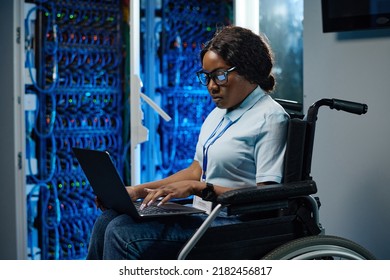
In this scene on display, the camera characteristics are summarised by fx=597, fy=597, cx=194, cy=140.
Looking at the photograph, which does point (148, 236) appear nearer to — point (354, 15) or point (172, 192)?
point (172, 192)

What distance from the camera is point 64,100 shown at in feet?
11.9

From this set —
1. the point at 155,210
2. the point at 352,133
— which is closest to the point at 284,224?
the point at 155,210

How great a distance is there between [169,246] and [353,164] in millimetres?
967

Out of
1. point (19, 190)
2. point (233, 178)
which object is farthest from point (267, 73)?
point (19, 190)

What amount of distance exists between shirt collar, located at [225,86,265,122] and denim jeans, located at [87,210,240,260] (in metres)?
0.35

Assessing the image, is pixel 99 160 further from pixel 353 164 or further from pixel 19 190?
pixel 19 190

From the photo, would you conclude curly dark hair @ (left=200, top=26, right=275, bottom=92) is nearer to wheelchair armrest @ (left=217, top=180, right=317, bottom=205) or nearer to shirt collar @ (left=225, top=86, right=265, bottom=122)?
shirt collar @ (left=225, top=86, right=265, bottom=122)

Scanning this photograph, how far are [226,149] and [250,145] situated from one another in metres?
0.08

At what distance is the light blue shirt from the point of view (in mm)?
1839

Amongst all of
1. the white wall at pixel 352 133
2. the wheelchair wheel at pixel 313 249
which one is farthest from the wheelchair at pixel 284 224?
the white wall at pixel 352 133

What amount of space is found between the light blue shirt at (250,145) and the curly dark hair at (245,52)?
60 millimetres

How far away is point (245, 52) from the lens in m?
1.96

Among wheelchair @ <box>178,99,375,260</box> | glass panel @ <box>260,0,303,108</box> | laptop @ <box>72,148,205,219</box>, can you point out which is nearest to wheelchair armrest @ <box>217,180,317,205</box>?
wheelchair @ <box>178,99,375,260</box>

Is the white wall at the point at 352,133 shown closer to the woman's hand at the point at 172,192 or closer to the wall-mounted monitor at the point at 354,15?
the wall-mounted monitor at the point at 354,15
